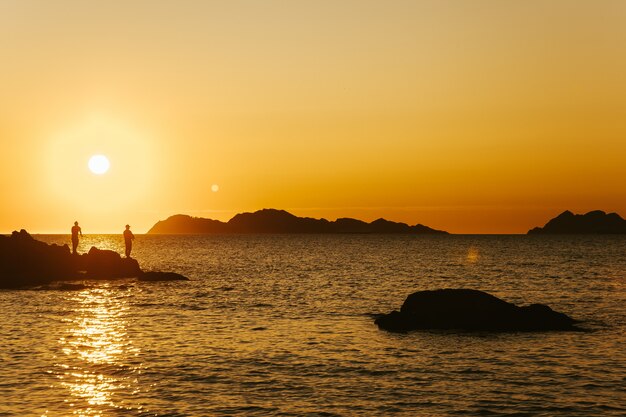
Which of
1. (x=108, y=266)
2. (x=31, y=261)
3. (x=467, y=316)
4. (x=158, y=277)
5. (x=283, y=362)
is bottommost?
(x=283, y=362)

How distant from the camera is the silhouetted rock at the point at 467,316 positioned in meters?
35.0

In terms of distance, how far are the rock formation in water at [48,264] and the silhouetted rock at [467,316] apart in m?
36.4

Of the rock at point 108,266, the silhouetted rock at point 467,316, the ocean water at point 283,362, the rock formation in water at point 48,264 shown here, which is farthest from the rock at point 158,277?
the silhouetted rock at point 467,316

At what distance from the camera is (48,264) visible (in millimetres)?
66812

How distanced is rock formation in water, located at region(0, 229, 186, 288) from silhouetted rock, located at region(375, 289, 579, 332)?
3643 centimetres

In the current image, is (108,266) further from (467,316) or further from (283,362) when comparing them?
(283,362)

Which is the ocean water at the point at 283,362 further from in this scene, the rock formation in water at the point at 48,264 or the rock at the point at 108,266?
the rock at the point at 108,266

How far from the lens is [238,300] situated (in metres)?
50.0

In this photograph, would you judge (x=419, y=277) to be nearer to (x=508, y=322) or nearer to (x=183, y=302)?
(x=183, y=302)

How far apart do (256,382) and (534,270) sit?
68.4 metres

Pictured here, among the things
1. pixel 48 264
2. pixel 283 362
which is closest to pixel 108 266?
pixel 48 264

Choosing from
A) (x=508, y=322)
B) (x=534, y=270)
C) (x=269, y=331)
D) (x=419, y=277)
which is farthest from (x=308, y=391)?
(x=534, y=270)

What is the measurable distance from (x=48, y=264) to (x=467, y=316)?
4468 centimetres

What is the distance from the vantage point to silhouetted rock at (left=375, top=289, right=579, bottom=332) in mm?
35000
